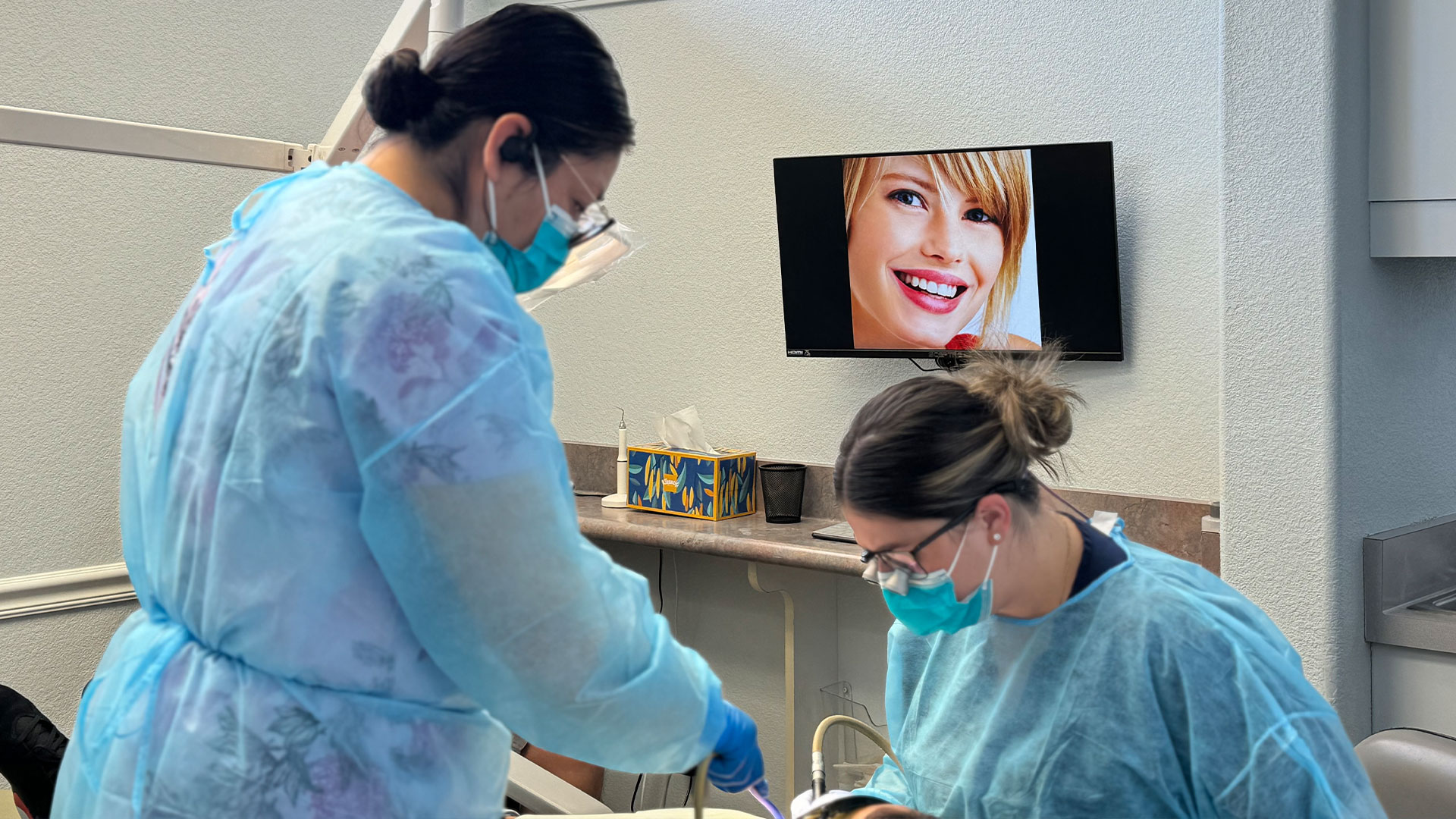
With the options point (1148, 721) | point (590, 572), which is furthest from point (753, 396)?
point (590, 572)

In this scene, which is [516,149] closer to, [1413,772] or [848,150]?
[1413,772]

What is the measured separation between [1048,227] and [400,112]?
70.1 inches

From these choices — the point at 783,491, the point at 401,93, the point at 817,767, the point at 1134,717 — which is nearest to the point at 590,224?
the point at 401,93

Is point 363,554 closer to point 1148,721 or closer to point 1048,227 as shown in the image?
point 1148,721

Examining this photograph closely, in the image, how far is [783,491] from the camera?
2.87m

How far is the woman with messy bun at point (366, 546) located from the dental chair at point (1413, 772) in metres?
0.86

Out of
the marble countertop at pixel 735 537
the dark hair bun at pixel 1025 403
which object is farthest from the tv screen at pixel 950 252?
the dark hair bun at pixel 1025 403

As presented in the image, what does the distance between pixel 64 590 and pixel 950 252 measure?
238 cm

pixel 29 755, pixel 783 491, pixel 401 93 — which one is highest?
pixel 401 93

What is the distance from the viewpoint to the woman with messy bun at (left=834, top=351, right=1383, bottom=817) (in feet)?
3.76

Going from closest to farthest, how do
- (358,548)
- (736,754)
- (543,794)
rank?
(358,548) → (736,754) → (543,794)

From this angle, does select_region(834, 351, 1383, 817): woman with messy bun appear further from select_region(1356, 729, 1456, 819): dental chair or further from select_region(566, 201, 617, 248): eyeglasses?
select_region(566, 201, 617, 248): eyeglasses

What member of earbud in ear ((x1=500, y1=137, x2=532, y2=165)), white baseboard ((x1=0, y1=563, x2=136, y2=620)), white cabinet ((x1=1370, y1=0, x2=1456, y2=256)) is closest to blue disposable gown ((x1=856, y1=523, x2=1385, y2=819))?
earbud in ear ((x1=500, y1=137, x2=532, y2=165))

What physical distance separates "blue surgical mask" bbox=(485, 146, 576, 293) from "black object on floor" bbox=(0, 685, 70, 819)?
1.41m
